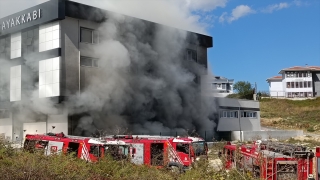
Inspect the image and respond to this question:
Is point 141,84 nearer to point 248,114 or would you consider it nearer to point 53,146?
point 53,146

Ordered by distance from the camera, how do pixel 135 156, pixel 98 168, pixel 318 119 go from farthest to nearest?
pixel 318 119, pixel 135 156, pixel 98 168

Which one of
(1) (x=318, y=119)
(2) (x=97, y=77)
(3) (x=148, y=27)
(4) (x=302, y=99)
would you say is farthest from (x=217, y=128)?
(4) (x=302, y=99)

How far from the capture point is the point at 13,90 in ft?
100

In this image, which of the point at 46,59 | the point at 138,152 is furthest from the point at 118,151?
the point at 46,59

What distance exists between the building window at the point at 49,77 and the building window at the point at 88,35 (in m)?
2.75

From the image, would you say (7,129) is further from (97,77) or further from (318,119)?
(318,119)

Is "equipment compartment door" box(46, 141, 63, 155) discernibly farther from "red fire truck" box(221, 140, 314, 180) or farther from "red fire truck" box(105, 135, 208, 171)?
"red fire truck" box(221, 140, 314, 180)

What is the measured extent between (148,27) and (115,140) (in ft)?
56.8

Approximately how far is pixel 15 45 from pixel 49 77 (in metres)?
5.63

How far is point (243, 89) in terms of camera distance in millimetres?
77750

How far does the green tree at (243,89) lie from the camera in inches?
2844

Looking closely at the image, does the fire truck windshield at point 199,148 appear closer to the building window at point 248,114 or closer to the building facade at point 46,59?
the building facade at point 46,59

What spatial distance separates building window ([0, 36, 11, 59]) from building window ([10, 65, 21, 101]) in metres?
1.69

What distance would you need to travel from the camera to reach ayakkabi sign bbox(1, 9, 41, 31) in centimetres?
2852
